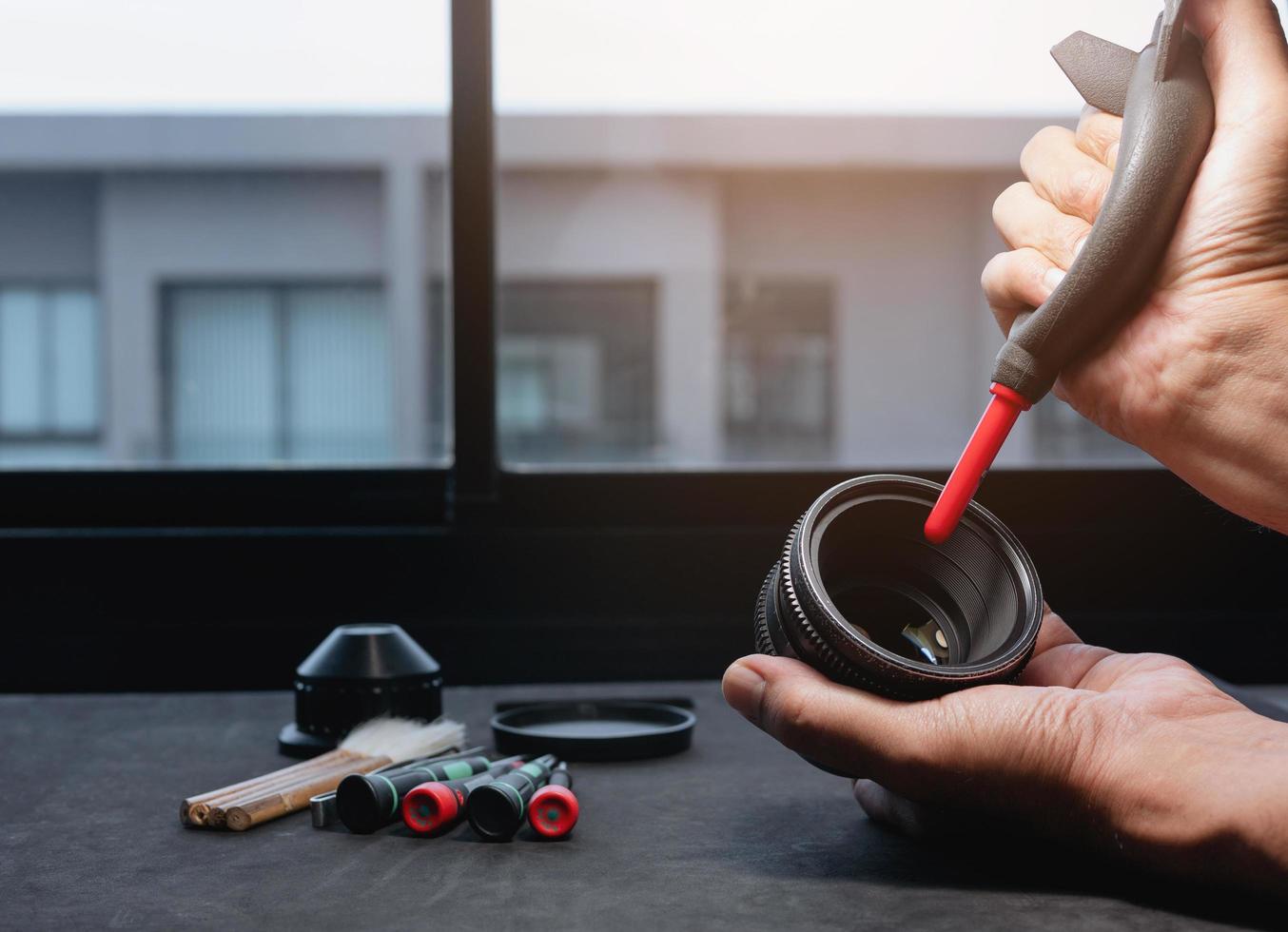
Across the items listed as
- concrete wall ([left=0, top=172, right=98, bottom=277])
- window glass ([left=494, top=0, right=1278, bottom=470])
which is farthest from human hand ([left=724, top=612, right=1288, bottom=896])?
concrete wall ([left=0, top=172, right=98, bottom=277])

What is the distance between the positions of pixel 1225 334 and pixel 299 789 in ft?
1.89

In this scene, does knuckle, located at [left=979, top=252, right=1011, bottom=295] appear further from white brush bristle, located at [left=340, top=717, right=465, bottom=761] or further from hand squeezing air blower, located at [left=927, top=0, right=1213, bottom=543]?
white brush bristle, located at [left=340, top=717, right=465, bottom=761]

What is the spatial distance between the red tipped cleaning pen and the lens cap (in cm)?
31

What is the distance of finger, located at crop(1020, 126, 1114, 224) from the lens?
0.63m

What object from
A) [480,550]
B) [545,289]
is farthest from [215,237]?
[480,550]

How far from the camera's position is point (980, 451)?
61 cm

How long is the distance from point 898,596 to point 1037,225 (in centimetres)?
23

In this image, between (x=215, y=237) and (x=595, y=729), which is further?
(x=215, y=237)

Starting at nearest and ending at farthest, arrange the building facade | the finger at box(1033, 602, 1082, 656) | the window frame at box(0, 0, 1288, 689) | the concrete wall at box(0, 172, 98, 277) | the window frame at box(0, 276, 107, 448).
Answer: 1. the finger at box(1033, 602, 1082, 656)
2. the window frame at box(0, 0, 1288, 689)
3. the building facade
4. the window frame at box(0, 276, 107, 448)
5. the concrete wall at box(0, 172, 98, 277)

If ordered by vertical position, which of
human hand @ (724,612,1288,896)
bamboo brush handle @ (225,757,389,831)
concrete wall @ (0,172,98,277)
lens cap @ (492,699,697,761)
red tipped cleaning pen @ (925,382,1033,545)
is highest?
concrete wall @ (0,172,98,277)

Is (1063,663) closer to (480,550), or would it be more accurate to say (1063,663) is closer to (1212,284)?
(1212,284)

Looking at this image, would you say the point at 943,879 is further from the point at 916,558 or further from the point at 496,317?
the point at 496,317

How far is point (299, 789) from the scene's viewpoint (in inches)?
26.5

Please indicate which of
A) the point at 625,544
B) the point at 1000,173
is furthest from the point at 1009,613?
the point at 1000,173
